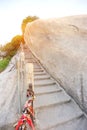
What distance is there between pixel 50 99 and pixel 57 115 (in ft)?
2.15

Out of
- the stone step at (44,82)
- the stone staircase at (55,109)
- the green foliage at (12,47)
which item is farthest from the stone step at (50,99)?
the green foliage at (12,47)

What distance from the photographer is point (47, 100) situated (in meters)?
5.79

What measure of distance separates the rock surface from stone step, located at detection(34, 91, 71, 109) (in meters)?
0.25

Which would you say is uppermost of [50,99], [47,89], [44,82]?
[44,82]

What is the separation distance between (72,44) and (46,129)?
10.9 feet

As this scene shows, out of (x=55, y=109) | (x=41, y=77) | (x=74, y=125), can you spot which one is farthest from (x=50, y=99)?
(x=41, y=77)

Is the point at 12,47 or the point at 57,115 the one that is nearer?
the point at 57,115

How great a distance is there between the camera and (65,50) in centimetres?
693

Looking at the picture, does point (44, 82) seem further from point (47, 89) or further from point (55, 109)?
point (55, 109)

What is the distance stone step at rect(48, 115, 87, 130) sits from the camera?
5020 mm

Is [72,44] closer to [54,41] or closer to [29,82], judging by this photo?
[54,41]

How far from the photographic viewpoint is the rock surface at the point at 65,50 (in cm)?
610

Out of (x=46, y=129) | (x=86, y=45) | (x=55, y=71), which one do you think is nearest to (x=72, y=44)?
(x=86, y=45)

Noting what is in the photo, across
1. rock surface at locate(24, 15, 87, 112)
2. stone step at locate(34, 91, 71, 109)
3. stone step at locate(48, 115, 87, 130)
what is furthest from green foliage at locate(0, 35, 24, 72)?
stone step at locate(48, 115, 87, 130)
